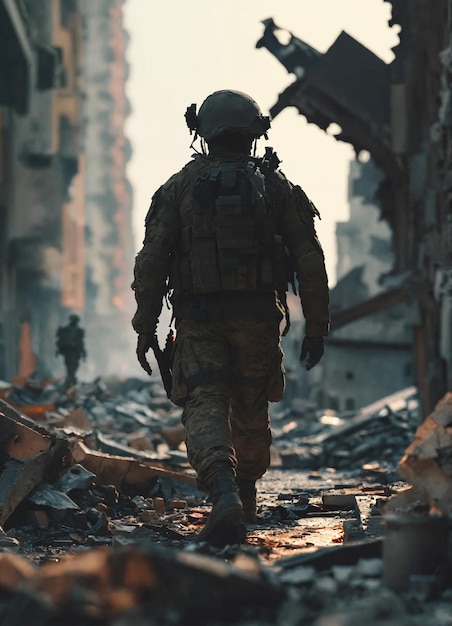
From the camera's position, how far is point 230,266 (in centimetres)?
649

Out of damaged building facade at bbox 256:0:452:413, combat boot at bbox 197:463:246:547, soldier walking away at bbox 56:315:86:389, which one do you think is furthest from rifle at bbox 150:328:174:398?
soldier walking away at bbox 56:315:86:389

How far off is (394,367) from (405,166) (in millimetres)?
15911

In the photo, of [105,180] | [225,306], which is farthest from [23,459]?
[105,180]

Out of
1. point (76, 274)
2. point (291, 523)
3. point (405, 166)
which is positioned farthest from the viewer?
point (76, 274)

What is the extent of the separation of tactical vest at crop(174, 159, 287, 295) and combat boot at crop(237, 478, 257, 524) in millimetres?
1094

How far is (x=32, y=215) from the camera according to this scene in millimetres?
39938

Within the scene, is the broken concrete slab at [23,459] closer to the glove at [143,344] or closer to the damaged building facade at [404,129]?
the glove at [143,344]

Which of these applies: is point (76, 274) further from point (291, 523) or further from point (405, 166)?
point (291, 523)

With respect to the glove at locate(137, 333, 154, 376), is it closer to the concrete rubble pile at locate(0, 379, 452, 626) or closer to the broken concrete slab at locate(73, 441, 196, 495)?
the concrete rubble pile at locate(0, 379, 452, 626)

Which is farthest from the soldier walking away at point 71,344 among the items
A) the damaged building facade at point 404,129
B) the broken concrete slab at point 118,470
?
the broken concrete slab at point 118,470

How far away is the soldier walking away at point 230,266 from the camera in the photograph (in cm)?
648

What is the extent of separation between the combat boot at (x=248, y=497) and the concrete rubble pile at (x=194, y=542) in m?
0.11

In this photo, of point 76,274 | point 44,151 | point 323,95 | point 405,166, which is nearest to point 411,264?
point 405,166

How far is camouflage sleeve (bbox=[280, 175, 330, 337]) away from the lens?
6641mm
